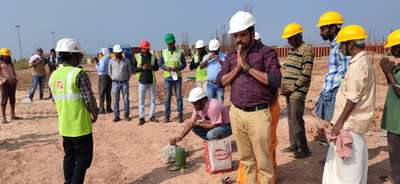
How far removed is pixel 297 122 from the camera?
5082 millimetres

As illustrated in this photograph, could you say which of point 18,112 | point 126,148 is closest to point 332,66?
point 126,148

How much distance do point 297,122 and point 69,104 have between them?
9.98 ft

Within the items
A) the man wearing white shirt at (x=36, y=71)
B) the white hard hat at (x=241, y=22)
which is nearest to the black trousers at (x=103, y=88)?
the man wearing white shirt at (x=36, y=71)

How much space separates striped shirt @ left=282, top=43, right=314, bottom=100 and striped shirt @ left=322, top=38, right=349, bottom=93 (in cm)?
37

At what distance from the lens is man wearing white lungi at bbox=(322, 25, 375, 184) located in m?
3.39

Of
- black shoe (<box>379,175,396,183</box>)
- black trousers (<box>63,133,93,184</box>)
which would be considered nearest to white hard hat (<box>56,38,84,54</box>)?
black trousers (<box>63,133,93,184</box>)

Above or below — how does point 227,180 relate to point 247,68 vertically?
below

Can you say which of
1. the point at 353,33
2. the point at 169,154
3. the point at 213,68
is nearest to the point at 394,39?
the point at 353,33

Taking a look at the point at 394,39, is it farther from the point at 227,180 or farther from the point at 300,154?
the point at 227,180

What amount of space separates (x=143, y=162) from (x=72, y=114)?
6.31 ft

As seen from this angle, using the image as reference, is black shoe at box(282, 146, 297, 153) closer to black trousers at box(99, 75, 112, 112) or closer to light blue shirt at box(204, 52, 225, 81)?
light blue shirt at box(204, 52, 225, 81)

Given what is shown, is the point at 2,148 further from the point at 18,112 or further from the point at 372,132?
the point at 372,132

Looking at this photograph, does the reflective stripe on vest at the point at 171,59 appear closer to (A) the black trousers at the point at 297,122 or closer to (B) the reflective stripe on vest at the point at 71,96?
(A) the black trousers at the point at 297,122

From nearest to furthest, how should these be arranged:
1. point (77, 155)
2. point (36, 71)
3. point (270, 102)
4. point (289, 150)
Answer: point (270, 102), point (77, 155), point (289, 150), point (36, 71)
